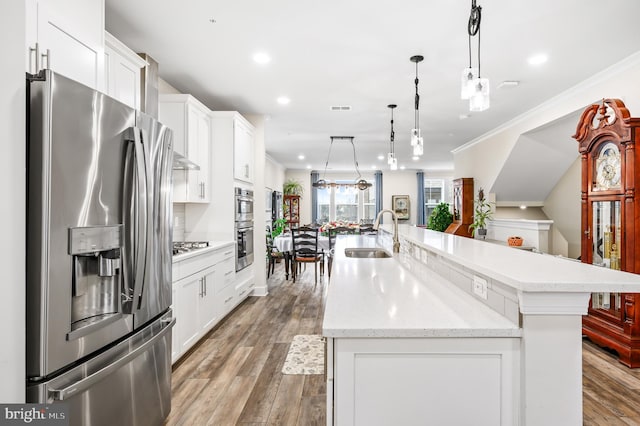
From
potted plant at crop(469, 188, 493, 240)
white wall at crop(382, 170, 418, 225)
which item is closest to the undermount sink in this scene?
potted plant at crop(469, 188, 493, 240)

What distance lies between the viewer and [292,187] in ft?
37.4

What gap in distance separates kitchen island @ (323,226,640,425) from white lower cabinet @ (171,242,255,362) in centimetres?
188

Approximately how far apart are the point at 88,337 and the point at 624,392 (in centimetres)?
334

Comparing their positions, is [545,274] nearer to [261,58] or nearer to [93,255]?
[93,255]

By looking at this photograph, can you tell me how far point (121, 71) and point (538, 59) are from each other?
356 centimetres

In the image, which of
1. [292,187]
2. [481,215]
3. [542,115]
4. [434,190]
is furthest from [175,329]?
[434,190]

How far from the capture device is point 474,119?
5.42 metres

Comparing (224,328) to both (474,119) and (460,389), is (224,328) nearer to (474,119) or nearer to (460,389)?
(460,389)

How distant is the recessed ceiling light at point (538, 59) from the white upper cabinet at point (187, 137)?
11.0 feet

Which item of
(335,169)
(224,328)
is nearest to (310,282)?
(224,328)

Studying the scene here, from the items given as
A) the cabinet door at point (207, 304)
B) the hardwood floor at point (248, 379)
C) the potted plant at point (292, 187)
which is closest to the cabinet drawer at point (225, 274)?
the cabinet door at point (207, 304)

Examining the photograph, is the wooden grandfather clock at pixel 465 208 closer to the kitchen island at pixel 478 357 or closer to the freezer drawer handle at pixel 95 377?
the kitchen island at pixel 478 357

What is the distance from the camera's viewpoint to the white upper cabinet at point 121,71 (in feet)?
7.47

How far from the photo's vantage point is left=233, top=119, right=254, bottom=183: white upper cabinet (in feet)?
14.1
